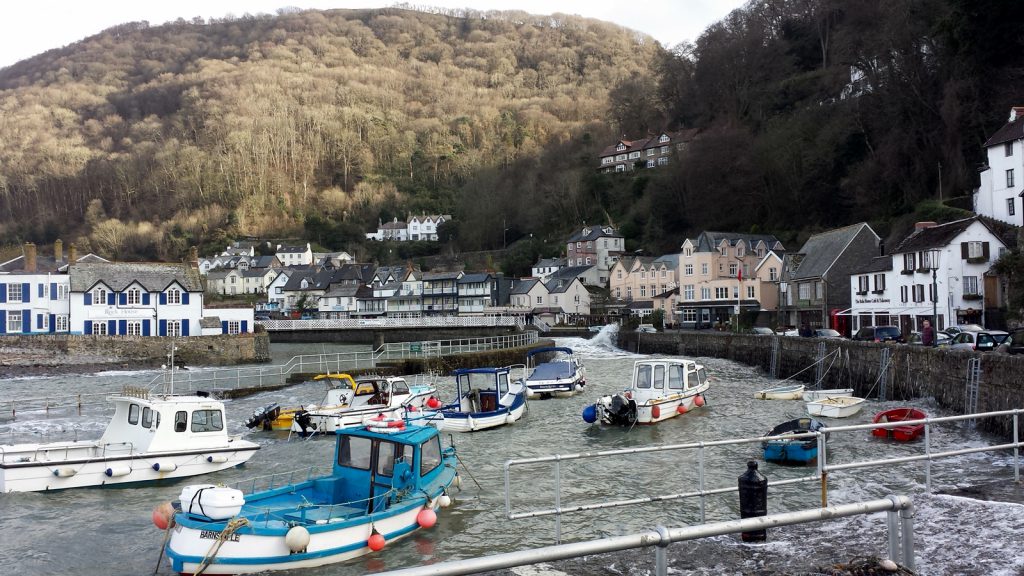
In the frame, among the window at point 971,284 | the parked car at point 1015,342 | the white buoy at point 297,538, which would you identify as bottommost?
the white buoy at point 297,538

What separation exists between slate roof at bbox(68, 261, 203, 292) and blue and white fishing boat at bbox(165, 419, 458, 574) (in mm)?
49726

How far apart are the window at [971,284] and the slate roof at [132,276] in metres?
53.0

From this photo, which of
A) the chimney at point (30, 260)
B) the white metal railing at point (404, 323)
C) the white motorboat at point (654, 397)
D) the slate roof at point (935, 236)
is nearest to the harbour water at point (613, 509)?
the white motorboat at point (654, 397)

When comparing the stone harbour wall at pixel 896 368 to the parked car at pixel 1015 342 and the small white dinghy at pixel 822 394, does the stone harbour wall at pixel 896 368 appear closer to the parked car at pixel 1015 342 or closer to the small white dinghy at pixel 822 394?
the parked car at pixel 1015 342

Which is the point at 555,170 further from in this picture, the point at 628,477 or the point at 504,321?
the point at 628,477

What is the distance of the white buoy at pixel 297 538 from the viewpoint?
37.1 ft

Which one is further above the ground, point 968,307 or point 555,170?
point 555,170

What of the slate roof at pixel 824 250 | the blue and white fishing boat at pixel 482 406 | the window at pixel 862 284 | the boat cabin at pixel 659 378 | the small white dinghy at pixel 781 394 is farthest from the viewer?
the slate roof at pixel 824 250

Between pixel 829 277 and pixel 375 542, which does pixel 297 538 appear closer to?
pixel 375 542

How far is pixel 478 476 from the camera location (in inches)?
730

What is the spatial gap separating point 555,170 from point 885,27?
68.2 meters

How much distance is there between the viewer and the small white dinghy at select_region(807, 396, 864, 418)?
25719mm

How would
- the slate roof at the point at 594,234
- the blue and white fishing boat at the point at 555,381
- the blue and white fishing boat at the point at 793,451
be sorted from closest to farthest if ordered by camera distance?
1. the blue and white fishing boat at the point at 793,451
2. the blue and white fishing boat at the point at 555,381
3. the slate roof at the point at 594,234

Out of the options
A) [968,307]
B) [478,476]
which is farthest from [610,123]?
[478,476]
